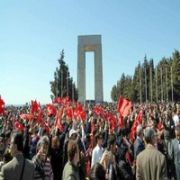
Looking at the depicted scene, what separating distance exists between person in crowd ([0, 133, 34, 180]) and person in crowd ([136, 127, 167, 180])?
175cm

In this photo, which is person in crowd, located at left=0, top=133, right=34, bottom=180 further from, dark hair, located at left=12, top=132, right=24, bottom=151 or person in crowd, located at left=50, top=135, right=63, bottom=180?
person in crowd, located at left=50, top=135, right=63, bottom=180

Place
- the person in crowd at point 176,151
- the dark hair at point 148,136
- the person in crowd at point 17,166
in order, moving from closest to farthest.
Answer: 1. the person in crowd at point 17,166
2. the dark hair at point 148,136
3. the person in crowd at point 176,151

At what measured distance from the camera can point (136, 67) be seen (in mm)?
104500

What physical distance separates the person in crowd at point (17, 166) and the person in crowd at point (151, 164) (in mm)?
1746

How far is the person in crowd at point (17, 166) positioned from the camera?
404 centimetres

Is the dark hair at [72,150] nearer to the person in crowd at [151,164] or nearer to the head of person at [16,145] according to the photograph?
the head of person at [16,145]

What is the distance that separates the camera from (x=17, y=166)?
410 centimetres

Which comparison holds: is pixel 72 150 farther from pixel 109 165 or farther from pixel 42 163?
pixel 109 165

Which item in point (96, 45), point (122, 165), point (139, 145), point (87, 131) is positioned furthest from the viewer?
point (96, 45)

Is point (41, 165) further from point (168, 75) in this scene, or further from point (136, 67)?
point (136, 67)

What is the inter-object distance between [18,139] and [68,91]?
200 feet

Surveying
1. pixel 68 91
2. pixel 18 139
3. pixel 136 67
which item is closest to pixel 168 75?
pixel 68 91

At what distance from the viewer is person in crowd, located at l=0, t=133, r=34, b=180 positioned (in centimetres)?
404

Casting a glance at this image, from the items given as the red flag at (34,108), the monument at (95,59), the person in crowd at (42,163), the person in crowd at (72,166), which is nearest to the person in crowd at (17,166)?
the person in crowd at (72,166)
